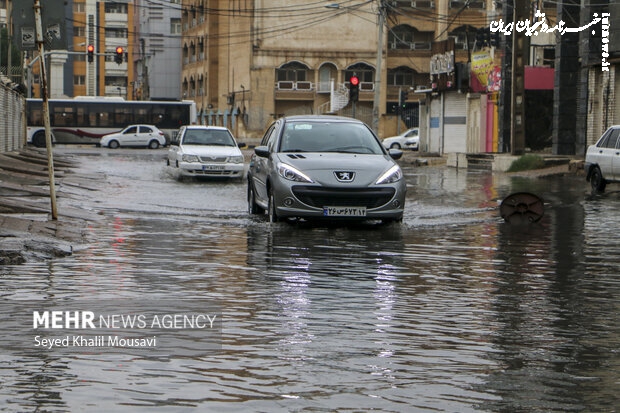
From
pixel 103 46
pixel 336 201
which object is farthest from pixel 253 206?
pixel 103 46

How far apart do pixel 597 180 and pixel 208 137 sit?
11.6m

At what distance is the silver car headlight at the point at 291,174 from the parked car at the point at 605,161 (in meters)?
11.3

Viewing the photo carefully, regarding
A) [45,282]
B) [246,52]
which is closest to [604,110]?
[45,282]

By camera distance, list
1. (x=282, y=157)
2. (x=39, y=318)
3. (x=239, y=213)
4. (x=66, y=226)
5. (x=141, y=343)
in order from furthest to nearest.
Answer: (x=239, y=213) < (x=282, y=157) < (x=66, y=226) < (x=39, y=318) < (x=141, y=343)

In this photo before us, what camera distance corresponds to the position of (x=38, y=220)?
15742 mm

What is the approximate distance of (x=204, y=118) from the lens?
108 meters

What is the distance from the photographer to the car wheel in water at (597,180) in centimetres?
2606

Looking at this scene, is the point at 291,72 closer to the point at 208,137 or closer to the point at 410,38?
the point at 410,38

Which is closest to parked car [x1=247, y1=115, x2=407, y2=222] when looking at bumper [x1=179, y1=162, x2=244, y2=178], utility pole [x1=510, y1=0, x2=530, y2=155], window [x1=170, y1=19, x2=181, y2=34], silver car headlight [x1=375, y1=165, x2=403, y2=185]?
silver car headlight [x1=375, y1=165, x2=403, y2=185]

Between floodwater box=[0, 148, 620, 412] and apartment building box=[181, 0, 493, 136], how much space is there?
73269mm

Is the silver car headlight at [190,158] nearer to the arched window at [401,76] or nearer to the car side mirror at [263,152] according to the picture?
the car side mirror at [263,152]

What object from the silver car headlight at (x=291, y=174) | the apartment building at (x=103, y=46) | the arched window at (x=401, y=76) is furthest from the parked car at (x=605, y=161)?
the apartment building at (x=103, y=46)

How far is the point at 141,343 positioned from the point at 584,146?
34.8 metres

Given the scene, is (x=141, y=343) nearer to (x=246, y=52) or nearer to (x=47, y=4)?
(x=47, y=4)
